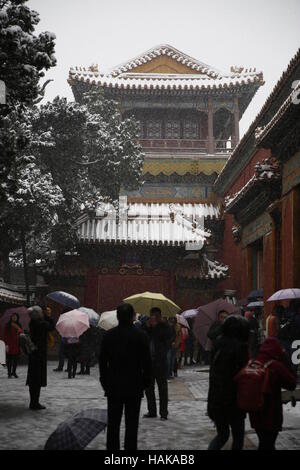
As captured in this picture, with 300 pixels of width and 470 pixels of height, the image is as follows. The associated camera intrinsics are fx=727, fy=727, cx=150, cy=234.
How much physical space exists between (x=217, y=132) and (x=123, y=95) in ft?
20.3

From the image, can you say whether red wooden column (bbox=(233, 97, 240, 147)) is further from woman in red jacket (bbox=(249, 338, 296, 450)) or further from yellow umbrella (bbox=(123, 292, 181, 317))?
Result: woman in red jacket (bbox=(249, 338, 296, 450))

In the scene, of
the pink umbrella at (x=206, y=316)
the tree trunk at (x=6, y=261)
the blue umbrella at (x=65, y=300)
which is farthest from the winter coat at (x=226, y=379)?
the tree trunk at (x=6, y=261)

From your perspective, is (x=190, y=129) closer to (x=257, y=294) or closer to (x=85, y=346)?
(x=257, y=294)

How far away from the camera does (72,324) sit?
661 inches

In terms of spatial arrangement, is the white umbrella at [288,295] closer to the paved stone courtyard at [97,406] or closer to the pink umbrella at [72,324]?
the paved stone courtyard at [97,406]

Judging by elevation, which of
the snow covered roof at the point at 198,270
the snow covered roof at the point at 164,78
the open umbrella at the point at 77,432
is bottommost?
the open umbrella at the point at 77,432

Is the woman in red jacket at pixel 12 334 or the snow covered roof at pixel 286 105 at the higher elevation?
the snow covered roof at pixel 286 105

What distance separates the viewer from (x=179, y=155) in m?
35.3

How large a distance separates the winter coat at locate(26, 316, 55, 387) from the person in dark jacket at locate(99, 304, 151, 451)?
451 centimetres

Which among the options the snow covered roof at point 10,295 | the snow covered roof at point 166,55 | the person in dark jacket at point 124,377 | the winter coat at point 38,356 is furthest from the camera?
the snow covered roof at point 166,55

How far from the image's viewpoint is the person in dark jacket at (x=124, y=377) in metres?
6.66

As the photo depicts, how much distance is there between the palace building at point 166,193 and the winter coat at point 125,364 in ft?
63.9

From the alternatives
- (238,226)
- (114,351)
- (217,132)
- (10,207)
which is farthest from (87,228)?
(114,351)

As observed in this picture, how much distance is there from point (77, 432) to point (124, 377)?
1167 millimetres
